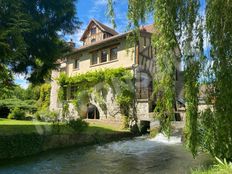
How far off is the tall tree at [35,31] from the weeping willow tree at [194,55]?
6.73 m

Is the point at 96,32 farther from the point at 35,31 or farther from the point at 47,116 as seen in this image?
the point at 35,31

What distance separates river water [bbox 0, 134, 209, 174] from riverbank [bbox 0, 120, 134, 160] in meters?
0.58

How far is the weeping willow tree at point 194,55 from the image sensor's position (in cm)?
511

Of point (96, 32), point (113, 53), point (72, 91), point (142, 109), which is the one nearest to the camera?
point (142, 109)

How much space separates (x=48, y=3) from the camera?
1228 centimetres

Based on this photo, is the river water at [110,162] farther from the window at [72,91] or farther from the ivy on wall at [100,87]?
the window at [72,91]

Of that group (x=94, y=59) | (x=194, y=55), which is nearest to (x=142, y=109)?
(x=94, y=59)

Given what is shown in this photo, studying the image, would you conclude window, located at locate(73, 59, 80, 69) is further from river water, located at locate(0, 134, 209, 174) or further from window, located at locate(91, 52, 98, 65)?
river water, located at locate(0, 134, 209, 174)

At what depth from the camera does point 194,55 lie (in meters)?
5.39

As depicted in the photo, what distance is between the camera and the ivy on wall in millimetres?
19969

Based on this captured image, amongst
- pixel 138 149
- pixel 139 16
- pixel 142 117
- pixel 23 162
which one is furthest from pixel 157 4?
pixel 142 117

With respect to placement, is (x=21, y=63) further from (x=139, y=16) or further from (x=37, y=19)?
(x=139, y=16)

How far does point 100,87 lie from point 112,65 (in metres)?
2.19

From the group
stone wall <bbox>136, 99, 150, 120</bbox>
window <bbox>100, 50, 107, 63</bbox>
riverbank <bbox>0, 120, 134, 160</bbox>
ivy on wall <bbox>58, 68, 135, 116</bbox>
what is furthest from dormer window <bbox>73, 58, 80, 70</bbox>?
riverbank <bbox>0, 120, 134, 160</bbox>
